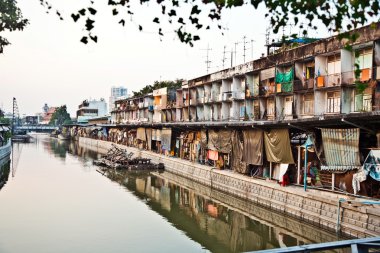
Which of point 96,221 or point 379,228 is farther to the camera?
point 96,221

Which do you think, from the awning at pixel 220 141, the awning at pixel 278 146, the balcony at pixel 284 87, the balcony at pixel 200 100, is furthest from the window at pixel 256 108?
the balcony at pixel 200 100

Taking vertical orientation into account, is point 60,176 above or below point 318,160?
below

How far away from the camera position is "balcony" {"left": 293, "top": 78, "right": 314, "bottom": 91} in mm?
22920

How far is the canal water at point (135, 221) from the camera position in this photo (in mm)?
15898

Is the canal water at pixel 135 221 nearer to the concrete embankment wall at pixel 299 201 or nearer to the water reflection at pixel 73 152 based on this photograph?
the concrete embankment wall at pixel 299 201

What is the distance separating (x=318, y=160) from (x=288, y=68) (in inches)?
292

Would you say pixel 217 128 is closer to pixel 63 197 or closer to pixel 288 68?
pixel 288 68

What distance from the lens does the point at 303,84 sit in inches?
927

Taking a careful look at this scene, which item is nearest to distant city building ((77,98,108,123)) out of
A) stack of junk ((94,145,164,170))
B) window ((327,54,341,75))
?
stack of junk ((94,145,164,170))

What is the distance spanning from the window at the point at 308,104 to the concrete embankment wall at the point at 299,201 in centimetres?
519

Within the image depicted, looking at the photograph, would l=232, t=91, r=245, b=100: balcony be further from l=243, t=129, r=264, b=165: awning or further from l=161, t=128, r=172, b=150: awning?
l=161, t=128, r=172, b=150: awning

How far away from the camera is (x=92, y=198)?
2542 cm

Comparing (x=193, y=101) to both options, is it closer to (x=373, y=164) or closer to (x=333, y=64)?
(x=333, y=64)

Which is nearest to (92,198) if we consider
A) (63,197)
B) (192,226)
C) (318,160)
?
(63,197)
